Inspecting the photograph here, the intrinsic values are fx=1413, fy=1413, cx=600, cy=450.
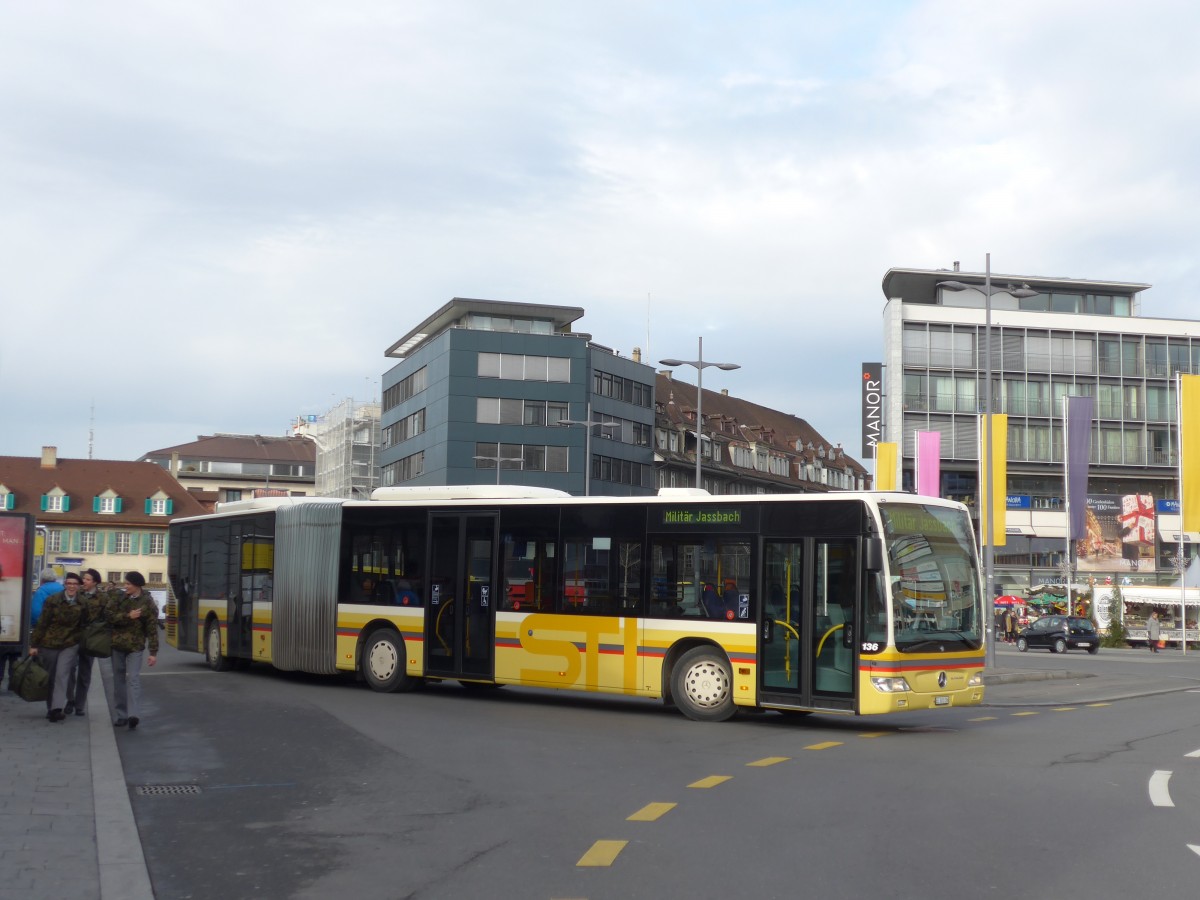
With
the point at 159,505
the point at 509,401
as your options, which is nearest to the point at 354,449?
the point at 159,505

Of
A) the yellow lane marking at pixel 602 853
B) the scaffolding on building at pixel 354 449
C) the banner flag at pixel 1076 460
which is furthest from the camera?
the scaffolding on building at pixel 354 449

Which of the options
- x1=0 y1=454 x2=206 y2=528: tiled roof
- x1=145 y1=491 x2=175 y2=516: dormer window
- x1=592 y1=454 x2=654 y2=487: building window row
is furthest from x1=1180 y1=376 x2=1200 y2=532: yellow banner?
x1=145 y1=491 x2=175 y2=516: dormer window

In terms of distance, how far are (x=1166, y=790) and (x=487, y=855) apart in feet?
20.1

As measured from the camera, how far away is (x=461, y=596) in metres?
20.2

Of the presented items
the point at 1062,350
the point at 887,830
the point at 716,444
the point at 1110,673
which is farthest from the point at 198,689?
the point at 716,444

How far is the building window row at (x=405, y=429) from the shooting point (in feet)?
286

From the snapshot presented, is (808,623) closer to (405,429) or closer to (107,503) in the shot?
(405,429)

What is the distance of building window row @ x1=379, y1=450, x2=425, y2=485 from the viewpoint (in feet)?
284

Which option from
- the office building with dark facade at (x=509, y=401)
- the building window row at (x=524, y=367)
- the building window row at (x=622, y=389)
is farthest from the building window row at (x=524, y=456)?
the building window row at (x=622, y=389)

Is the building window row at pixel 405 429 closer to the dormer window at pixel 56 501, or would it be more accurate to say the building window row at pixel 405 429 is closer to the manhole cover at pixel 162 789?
the dormer window at pixel 56 501

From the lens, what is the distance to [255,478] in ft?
462

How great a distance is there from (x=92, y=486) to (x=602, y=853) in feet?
358

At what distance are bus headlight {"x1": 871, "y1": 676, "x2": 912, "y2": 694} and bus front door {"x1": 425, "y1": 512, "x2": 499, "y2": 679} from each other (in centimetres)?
601

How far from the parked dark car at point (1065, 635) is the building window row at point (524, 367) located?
37567mm
